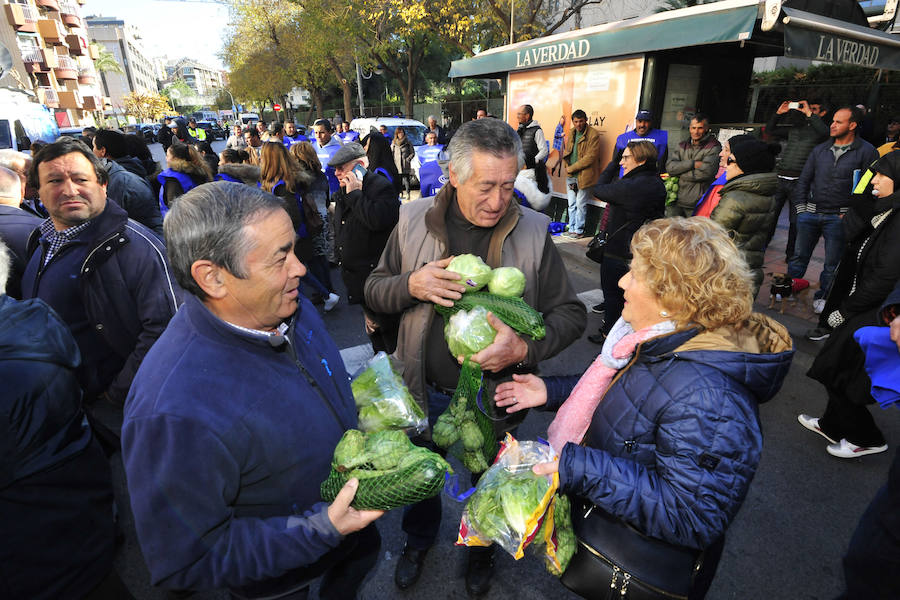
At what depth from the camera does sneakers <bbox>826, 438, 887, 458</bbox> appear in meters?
3.36

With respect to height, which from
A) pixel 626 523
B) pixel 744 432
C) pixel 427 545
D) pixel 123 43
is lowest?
pixel 427 545

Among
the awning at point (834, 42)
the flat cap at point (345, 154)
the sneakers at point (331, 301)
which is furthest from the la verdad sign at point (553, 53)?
the sneakers at point (331, 301)

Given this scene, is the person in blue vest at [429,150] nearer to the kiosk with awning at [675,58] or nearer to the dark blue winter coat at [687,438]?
the kiosk with awning at [675,58]

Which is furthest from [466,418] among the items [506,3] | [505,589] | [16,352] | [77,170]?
[506,3]

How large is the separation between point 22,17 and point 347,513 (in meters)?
56.8

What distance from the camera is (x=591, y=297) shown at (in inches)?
252

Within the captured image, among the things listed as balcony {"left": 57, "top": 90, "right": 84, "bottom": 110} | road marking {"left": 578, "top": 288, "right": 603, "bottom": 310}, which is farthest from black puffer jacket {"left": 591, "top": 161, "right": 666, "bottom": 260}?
balcony {"left": 57, "top": 90, "right": 84, "bottom": 110}

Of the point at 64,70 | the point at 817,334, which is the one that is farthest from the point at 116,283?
the point at 64,70

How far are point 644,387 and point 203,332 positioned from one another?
141 cm

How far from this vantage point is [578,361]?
490 centimetres

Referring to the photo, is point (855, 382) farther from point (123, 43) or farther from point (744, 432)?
point (123, 43)

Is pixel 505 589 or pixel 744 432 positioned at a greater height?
pixel 744 432

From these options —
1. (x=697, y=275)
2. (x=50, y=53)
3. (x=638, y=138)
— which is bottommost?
(x=697, y=275)

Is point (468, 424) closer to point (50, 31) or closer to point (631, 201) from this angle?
point (631, 201)
